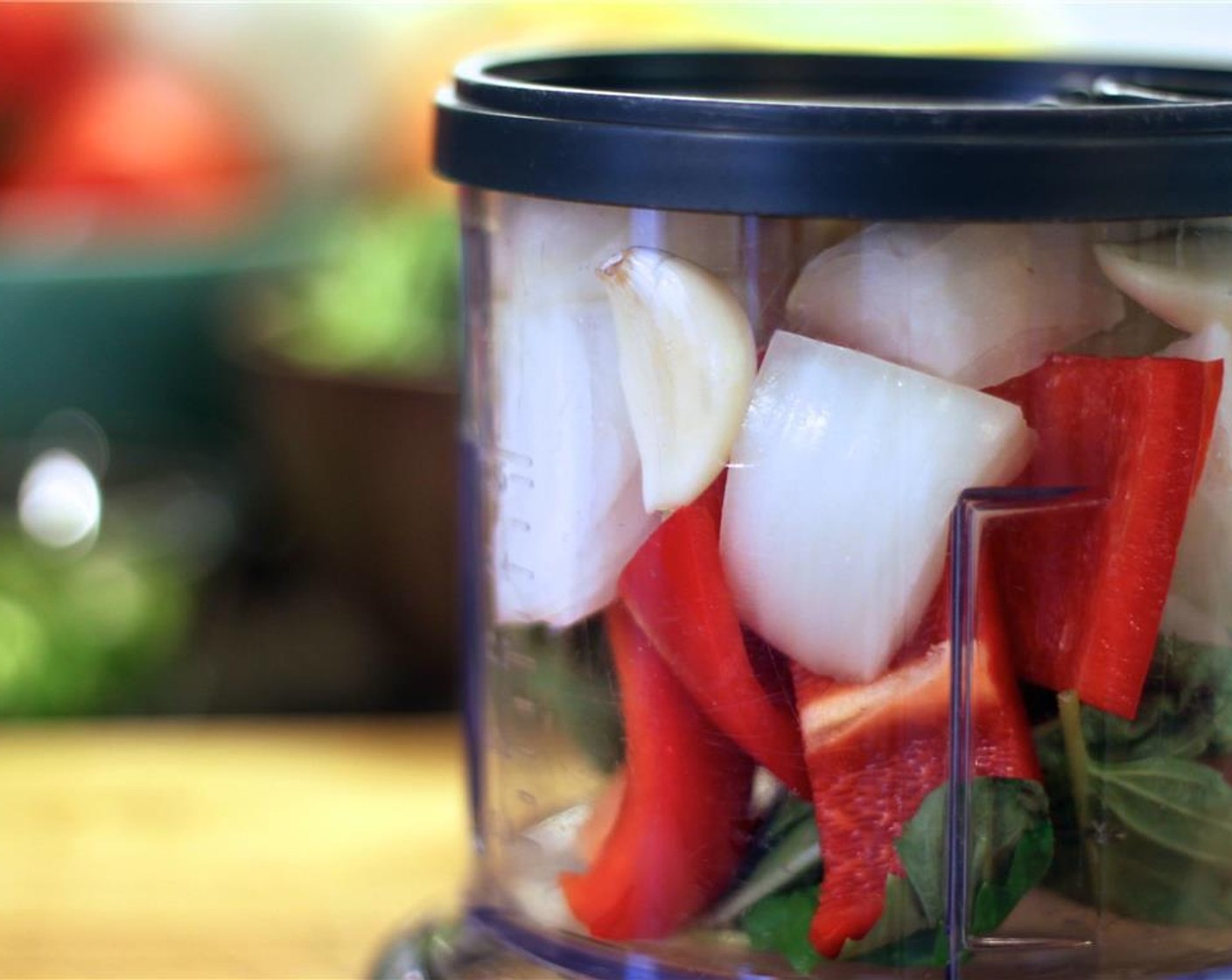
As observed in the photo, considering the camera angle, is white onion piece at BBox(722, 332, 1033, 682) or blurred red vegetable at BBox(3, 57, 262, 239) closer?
white onion piece at BBox(722, 332, 1033, 682)

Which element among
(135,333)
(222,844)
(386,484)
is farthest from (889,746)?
(135,333)

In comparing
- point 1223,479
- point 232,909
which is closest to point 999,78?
point 1223,479

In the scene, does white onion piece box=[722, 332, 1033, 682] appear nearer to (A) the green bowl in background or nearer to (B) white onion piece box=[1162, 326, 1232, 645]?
(B) white onion piece box=[1162, 326, 1232, 645]

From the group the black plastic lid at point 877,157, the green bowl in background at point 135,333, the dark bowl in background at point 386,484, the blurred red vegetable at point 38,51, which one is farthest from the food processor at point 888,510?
the blurred red vegetable at point 38,51

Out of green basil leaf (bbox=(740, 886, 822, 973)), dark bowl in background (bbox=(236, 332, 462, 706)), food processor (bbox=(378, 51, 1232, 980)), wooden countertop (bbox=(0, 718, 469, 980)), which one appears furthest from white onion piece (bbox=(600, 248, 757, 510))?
dark bowl in background (bbox=(236, 332, 462, 706))

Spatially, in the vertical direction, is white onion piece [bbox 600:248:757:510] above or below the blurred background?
above

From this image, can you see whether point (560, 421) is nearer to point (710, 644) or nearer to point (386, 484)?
point (710, 644)

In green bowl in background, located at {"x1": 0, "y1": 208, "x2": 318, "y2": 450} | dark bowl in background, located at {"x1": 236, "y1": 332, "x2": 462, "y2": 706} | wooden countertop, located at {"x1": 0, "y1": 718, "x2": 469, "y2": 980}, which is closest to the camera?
wooden countertop, located at {"x1": 0, "y1": 718, "x2": 469, "y2": 980}

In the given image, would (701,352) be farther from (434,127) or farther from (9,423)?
(9,423)
